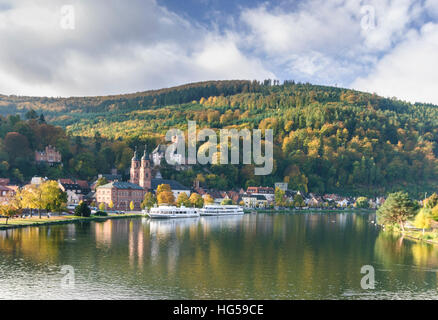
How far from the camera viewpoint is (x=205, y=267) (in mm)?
31172

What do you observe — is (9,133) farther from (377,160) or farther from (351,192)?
(377,160)

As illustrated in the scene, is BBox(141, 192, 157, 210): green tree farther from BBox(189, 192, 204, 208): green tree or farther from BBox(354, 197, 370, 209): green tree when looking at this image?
BBox(354, 197, 370, 209): green tree

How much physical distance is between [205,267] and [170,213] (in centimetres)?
5131

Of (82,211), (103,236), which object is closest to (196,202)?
(82,211)

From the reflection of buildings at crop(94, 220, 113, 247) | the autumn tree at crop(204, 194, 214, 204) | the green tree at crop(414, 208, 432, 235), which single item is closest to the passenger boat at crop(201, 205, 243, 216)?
the autumn tree at crop(204, 194, 214, 204)

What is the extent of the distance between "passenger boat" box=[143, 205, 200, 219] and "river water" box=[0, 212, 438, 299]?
29218 millimetres

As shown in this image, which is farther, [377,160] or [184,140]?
[377,160]

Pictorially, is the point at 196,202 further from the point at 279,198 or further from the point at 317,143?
the point at 317,143

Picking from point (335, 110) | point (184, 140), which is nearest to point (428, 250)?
point (184, 140)

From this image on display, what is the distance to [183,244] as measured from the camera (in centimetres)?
4322

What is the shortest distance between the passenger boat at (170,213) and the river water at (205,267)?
1150 inches

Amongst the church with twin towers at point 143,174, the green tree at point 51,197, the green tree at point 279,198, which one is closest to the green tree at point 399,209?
the green tree at point 51,197

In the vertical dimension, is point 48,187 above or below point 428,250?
above
